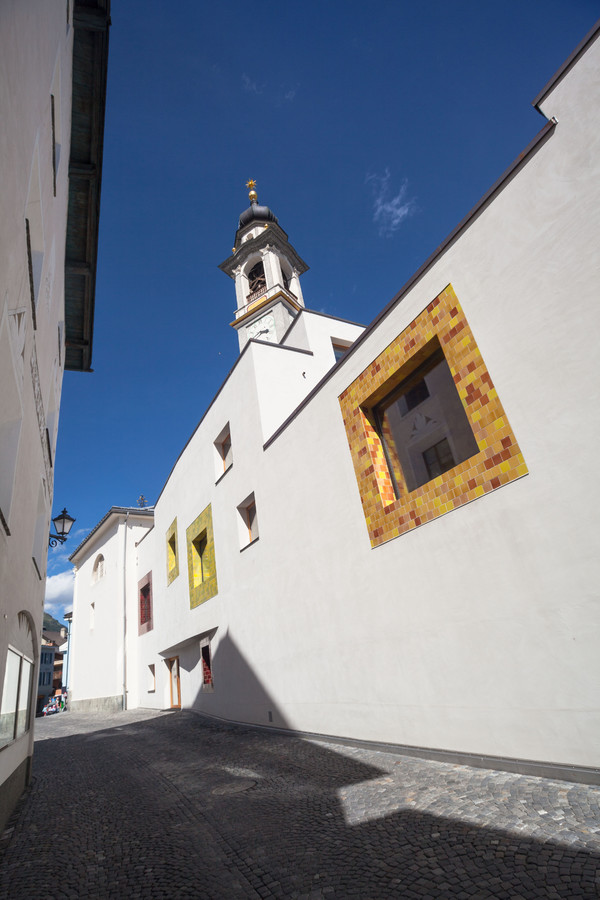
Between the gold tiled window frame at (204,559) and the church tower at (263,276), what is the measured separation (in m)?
10.9

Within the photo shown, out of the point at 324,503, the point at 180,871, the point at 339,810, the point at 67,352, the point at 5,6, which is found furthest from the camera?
the point at 67,352

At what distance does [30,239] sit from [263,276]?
892 inches

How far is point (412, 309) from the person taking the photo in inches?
266

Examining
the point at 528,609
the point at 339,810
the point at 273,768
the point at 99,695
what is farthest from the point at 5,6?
the point at 99,695

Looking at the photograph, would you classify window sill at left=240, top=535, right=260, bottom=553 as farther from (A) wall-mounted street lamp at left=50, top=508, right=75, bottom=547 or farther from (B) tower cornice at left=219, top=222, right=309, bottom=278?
(B) tower cornice at left=219, top=222, right=309, bottom=278

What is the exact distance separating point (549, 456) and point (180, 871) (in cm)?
466

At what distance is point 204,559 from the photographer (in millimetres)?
14531

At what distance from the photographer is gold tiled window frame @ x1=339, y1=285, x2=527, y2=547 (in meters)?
5.38

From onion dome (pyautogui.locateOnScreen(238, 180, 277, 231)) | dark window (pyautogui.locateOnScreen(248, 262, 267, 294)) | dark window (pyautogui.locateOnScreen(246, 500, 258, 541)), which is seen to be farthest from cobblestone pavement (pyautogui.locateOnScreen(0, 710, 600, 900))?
onion dome (pyautogui.locateOnScreen(238, 180, 277, 231))

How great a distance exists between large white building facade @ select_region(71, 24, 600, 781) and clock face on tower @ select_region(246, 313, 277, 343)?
11.3 metres

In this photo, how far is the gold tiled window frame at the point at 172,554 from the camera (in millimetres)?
16775

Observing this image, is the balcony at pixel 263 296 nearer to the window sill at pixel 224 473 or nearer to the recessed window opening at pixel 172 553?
the recessed window opening at pixel 172 553

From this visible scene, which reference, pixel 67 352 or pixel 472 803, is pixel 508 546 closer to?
pixel 472 803

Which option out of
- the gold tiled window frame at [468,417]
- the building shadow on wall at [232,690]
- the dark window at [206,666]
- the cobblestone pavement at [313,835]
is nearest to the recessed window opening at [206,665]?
the dark window at [206,666]
